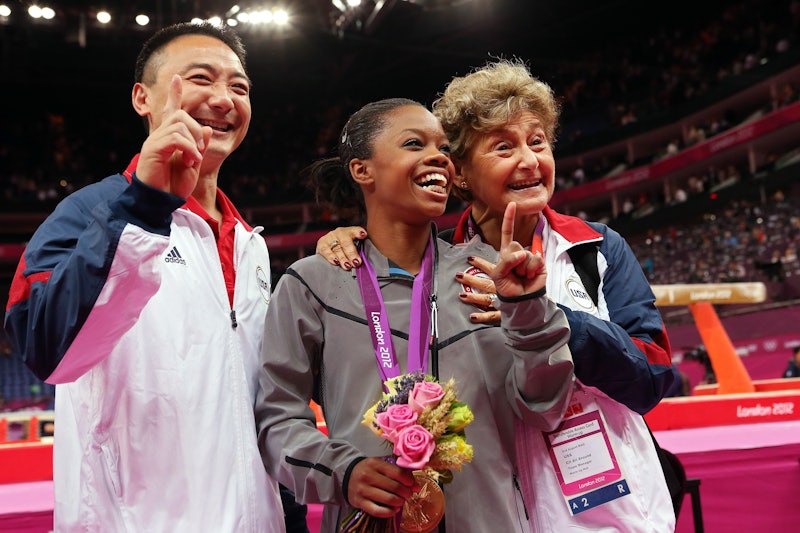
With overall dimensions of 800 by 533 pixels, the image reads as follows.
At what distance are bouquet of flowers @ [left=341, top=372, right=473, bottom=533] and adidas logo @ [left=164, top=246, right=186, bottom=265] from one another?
2.19ft

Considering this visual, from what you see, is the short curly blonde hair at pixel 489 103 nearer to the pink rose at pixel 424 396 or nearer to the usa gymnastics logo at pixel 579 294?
the usa gymnastics logo at pixel 579 294

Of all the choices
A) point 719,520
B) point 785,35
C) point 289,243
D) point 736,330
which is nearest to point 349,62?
point 289,243

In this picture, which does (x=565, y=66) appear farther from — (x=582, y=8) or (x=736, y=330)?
(x=736, y=330)

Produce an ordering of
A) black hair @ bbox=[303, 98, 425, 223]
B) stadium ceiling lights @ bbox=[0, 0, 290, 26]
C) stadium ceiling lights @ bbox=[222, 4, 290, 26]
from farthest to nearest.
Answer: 1. stadium ceiling lights @ bbox=[222, 4, 290, 26]
2. stadium ceiling lights @ bbox=[0, 0, 290, 26]
3. black hair @ bbox=[303, 98, 425, 223]

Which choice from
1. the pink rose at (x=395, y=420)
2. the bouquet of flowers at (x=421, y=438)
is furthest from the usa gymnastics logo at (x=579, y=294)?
the pink rose at (x=395, y=420)

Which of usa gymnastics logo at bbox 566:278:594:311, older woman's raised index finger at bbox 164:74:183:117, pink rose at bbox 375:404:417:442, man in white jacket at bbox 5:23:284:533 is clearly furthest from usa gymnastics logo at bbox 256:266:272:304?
usa gymnastics logo at bbox 566:278:594:311

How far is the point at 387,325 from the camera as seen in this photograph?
1.79 m

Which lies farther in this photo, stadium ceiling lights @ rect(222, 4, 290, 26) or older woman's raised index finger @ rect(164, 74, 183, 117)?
stadium ceiling lights @ rect(222, 4, 290, 26)

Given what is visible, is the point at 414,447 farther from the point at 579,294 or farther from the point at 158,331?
the point at 579,294

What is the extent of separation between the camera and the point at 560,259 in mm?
2111

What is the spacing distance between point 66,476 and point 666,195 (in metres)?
21.3

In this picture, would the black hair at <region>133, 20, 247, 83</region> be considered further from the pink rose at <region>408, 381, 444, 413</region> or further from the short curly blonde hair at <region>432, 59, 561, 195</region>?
the pink rose at <region>408, 381, 444, 413</region>

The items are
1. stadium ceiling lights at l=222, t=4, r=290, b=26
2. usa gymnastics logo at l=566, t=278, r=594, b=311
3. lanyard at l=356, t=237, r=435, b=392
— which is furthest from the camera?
stadium ceiling lights at l=222, t=4, r=290, b=26

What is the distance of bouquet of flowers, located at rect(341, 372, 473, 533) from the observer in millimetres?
1380
